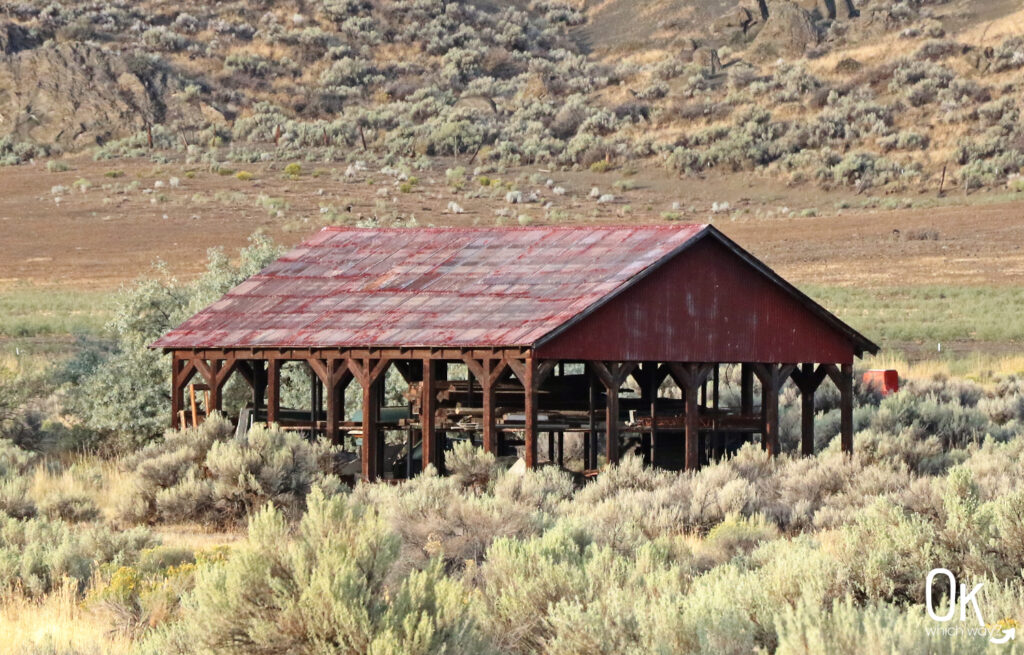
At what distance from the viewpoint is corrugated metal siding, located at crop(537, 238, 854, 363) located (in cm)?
2328

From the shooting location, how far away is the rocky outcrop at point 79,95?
77.9 meters

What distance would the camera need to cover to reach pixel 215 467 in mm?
20562

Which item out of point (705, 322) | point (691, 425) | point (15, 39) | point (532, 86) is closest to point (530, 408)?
point (691, 425)

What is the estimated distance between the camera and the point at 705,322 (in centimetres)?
2428

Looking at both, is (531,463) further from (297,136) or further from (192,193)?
(297,136)

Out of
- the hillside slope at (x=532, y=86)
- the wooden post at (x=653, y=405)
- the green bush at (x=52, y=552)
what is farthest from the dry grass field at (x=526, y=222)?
the green bush at (x=52, y=552)

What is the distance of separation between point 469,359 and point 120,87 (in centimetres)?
6383

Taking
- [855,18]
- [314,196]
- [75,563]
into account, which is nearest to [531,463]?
[75,563]

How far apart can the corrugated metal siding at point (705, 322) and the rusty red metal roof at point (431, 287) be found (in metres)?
0.37

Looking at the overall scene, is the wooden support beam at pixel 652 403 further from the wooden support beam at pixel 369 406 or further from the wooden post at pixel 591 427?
the wooden support beam at pixel 369 406

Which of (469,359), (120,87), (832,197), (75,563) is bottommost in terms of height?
(75,563)

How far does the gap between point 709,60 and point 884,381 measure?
62609 mm

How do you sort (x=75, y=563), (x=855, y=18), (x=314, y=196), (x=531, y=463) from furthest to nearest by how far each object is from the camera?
1. (x=855, y=18)
2. (x=314, y=196)
3. (x=531, y=463)
4. (x=75, y=563)

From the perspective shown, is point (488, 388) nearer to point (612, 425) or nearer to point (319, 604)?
point (612, 425)
